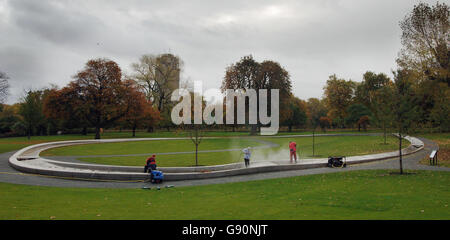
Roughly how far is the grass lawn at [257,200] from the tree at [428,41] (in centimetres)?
2340

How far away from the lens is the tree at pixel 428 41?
34.5 m

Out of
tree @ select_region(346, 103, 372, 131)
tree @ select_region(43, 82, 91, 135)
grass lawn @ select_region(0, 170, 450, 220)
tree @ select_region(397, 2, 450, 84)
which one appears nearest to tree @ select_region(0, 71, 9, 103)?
tree @ select_region(43, 82, 91, 135)

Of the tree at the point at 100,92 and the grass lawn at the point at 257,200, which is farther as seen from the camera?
the tree at the point at 100,92

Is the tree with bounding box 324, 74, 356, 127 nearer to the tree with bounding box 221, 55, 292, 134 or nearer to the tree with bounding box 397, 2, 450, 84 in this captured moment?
the tree with bounding box 221, 55, 292, 134

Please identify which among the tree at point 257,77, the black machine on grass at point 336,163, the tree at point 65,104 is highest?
the tree at point 257,77

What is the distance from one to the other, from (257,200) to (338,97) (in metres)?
81.9

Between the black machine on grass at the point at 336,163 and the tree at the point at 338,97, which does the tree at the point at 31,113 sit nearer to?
the black machine on grass at the point at 336,163

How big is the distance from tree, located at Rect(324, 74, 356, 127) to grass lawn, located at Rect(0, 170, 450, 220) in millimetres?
72736

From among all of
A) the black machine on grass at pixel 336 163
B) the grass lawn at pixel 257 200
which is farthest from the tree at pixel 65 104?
the black machine on grass at pixel 336 163

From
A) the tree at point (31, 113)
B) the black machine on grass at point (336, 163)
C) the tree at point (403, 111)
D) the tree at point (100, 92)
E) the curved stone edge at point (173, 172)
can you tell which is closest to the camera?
the curved stone edge at point (173, 172)

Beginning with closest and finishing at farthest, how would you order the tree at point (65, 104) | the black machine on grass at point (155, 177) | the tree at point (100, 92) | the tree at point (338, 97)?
the black machine on grass at point (155, 177), the tree at point (65, 104), the tree at point (100, 92), the tree at point (338, 97)

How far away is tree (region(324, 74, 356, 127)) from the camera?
8700cm
